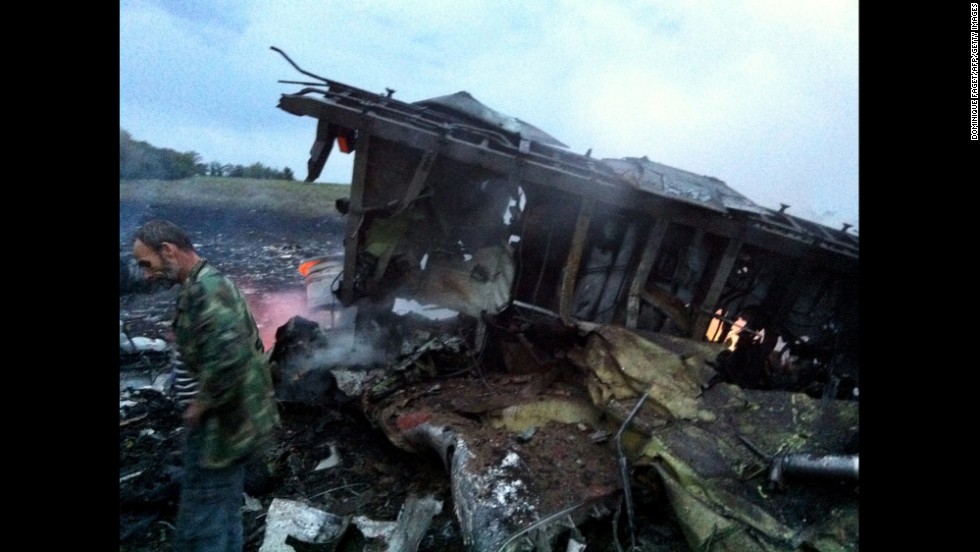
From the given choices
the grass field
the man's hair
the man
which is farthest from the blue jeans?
A: the grass field

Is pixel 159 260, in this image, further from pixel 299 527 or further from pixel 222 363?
pixel 299 527

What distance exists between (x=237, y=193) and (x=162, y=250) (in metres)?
13.7

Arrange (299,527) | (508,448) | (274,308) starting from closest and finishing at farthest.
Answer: (299,527), (508,448), (274,308)

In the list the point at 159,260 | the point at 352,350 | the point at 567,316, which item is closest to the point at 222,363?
the point at 159,260

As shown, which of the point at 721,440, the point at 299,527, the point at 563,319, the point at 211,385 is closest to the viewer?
the point at 211,385

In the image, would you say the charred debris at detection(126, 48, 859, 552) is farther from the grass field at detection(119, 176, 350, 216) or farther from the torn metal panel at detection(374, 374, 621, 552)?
the grass field at detection(119, 176, 350, 216)

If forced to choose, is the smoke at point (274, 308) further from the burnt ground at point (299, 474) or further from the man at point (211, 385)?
the man at point (211, 385)

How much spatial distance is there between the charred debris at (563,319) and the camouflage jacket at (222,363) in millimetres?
1535

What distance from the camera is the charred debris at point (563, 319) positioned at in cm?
359

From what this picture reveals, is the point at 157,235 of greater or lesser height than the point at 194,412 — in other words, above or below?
above

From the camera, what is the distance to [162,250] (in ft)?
7.98

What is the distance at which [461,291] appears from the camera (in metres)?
5.82
